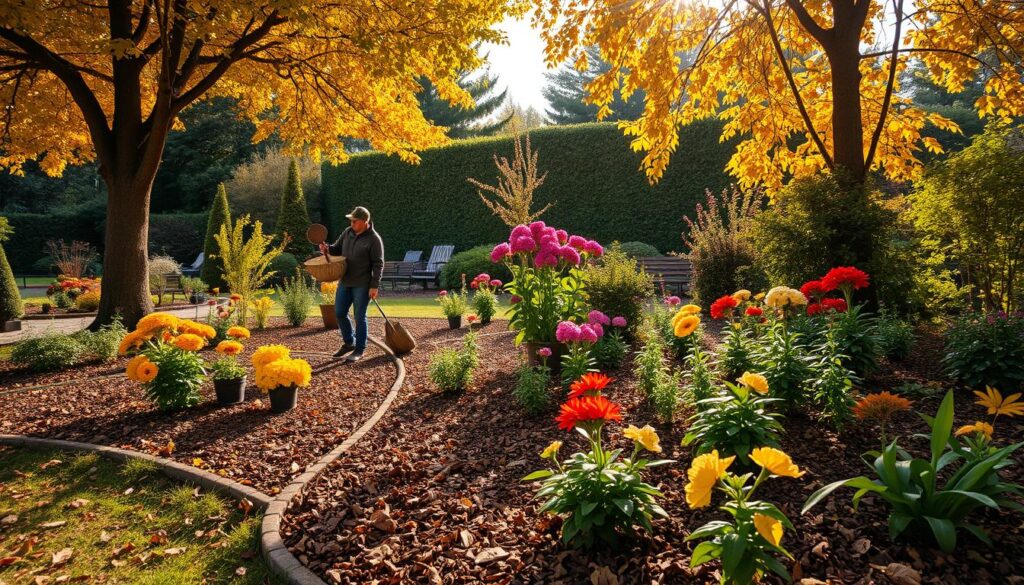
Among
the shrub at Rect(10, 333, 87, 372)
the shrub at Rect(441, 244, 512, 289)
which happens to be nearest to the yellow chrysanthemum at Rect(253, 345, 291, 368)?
the shrub at Rect(10, 333, 87, 372)

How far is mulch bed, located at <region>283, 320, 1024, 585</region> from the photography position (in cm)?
179

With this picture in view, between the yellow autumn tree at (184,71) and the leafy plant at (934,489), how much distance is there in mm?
5621

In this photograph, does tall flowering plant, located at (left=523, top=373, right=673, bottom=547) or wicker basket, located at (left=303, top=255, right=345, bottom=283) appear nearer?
tall flowering plant, located at (left=523, top=373, right=673, bottom=547)

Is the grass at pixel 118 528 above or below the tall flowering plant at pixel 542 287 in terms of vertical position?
below

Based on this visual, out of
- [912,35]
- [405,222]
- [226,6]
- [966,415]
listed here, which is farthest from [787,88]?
[405,222]

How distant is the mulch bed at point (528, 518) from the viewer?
1.79 m

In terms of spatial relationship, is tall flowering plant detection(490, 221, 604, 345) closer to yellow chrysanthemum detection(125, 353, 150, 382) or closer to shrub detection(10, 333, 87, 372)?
yellow chrysanthemum detection(125, 353, 150, 382)

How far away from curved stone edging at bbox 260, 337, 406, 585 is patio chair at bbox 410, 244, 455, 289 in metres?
11.7

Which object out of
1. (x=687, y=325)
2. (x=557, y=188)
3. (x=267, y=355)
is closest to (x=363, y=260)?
(x=267, y=355)

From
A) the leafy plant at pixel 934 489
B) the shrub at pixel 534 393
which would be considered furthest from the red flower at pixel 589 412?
the shrub at pixel 534 393

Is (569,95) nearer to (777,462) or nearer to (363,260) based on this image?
(363,260)

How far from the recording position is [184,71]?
6.79 metres

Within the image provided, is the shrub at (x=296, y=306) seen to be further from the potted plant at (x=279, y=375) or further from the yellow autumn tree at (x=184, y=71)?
the potted plant at (x=279, y=375)

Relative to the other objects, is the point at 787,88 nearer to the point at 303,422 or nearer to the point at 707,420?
the point at 707,420
